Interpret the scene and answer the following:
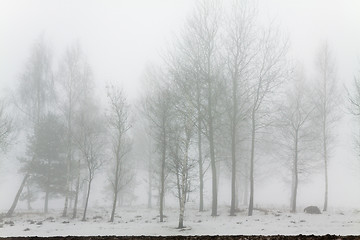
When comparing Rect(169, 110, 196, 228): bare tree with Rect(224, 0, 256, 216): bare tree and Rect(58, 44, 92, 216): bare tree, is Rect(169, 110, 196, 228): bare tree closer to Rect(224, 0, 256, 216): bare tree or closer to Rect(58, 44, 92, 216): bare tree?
A: Rect(224, 0, 256, 216): bare tree

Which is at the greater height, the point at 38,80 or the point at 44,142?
the point at 38,80

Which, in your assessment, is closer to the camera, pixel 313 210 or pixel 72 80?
pixel 313 210

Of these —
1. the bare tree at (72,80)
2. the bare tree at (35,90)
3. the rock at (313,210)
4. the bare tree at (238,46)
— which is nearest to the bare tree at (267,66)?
the bare tree at (238,46)

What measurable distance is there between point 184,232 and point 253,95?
29.9ft

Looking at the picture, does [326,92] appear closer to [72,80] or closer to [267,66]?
[267,66]

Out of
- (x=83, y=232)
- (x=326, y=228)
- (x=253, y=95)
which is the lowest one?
(x=83, y=232)

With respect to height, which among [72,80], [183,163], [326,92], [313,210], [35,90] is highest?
[72,80]

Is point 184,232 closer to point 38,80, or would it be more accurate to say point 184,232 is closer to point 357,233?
point 357,233

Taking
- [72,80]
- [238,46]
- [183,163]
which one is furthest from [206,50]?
[72,80]

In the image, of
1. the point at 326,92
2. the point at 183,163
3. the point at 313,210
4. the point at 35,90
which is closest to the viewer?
the point at 183,163

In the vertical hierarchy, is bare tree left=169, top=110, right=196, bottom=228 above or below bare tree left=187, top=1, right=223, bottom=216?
below

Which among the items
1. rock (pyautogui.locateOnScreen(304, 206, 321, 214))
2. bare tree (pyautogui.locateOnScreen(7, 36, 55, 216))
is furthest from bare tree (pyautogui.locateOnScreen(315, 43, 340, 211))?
bare tree (pyautogui.locateOnScreen(7, 36, 55, 216))

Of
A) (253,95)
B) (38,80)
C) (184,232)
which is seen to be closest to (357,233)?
(184,232)

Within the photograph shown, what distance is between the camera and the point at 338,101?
1877cm
